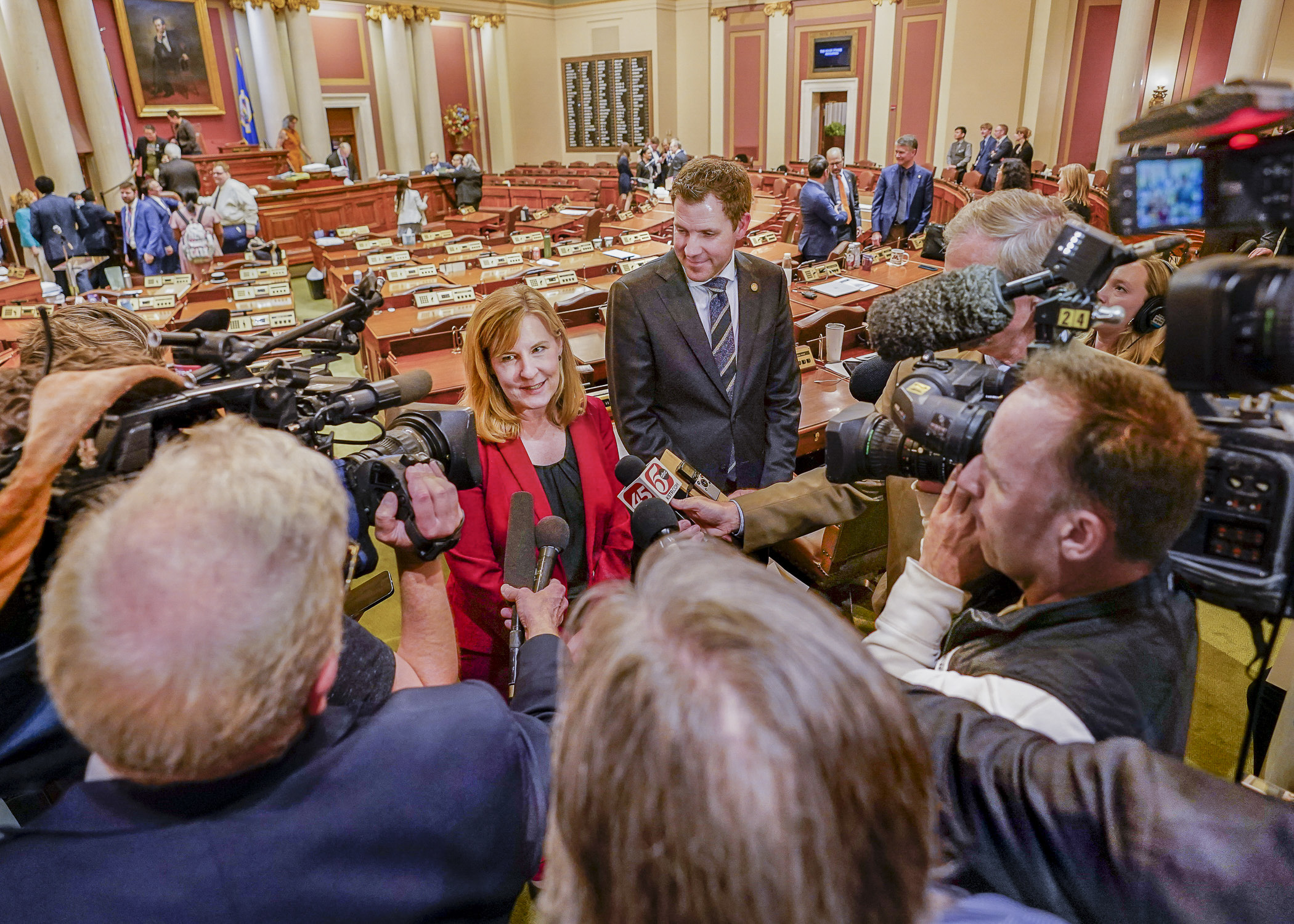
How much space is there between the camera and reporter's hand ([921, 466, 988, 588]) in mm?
968

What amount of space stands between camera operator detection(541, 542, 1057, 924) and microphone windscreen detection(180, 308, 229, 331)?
2.97 ft

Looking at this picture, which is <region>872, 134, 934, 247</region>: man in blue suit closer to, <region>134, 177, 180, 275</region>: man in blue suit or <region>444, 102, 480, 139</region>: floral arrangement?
<region>134, 177, 180, 275</region>: man in blue suit

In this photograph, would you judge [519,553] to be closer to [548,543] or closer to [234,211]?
[548,543]

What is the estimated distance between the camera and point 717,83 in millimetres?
14852

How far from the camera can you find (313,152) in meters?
12.7

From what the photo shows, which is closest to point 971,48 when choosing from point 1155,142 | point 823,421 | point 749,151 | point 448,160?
point 749,151

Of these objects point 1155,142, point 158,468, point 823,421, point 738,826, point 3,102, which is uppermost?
point 3,102

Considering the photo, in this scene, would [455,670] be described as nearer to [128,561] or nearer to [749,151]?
[128,561]

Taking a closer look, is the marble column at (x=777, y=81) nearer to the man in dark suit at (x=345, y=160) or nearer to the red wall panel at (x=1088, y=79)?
the red wall panel at (x=1088, y=79)

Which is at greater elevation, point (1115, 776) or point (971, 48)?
point (971, 48)

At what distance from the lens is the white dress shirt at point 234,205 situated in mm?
7953

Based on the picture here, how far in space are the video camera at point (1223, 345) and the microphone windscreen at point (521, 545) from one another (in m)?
0.59

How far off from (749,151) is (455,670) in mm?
15301

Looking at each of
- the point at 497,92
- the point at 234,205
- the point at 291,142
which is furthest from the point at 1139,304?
the point at 497,92
